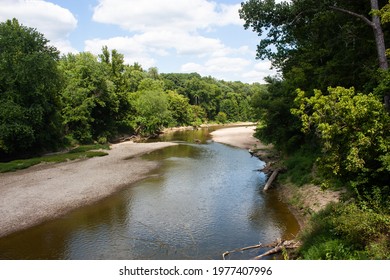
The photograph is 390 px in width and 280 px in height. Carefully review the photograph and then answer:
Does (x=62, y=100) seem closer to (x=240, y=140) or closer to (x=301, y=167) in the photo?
(x=240, y=140)

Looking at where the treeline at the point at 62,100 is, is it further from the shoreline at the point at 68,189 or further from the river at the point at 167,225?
the river at the point at 167,225

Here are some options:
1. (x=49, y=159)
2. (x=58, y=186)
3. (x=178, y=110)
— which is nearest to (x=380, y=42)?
(x=58, y=186)

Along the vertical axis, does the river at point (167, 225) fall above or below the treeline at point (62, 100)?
below

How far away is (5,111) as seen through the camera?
3475 centimetres

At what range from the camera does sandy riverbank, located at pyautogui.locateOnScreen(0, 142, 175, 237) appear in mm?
20344

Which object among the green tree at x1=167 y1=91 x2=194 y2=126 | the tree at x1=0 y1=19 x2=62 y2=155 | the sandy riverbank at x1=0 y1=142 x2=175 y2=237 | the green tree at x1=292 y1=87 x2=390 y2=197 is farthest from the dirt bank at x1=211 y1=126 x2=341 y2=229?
the green tree at x1=167 y1=91 x2=194 y2=126

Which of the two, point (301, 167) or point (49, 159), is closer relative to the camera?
point (301, 167)

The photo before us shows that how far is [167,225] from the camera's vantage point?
61.4 feet

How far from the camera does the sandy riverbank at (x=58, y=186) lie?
20344 mm

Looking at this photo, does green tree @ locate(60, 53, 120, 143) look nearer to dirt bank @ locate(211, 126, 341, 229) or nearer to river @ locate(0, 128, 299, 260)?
river @ locate(0, 128, 299, 260)

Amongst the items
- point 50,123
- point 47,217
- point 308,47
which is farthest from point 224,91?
point 47,217

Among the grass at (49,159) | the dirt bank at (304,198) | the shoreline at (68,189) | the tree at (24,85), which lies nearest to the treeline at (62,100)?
the tree at (24,85)

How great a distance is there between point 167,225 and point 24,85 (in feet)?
97.5

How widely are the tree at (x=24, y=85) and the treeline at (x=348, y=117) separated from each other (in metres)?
28.7
